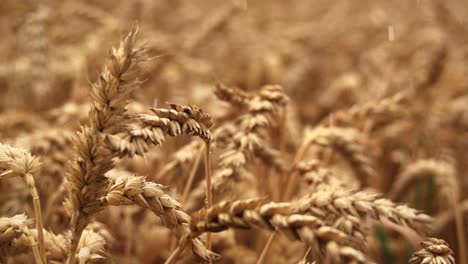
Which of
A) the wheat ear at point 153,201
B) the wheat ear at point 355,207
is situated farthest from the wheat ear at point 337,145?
the wheat ear at point 153,201

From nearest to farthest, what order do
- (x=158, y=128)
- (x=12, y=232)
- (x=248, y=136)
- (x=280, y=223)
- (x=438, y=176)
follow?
(x=280, y=223)
(x=158, y=128)
(x=12, y=232)
(x=248, y=136)
(x=438, y=176)

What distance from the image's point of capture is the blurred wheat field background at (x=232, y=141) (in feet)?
3.02

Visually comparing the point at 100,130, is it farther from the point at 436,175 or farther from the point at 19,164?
the point at 436,175

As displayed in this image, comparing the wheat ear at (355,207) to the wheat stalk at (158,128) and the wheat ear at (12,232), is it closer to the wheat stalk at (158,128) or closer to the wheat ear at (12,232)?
the wheat stalk at (158,128)

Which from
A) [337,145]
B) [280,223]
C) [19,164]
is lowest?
[280,223]

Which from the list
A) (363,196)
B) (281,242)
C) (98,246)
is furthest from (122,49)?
(281,242)

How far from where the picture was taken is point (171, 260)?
3.45 feet

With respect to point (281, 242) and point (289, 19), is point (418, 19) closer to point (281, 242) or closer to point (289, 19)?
point (289, 19)

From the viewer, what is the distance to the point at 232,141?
4.71ft

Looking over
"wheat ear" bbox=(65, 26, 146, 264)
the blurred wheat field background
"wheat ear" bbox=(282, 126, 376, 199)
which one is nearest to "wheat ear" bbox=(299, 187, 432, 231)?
the blurred wheat field background

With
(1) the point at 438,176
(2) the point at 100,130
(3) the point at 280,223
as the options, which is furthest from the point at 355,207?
(1) the point at 438,176

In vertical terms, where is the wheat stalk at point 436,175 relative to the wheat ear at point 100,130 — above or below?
above

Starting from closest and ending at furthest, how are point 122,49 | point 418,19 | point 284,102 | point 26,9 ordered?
point 122,49, point 284,102, point 26,9, point 418,19

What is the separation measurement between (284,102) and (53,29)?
8.16 ft
